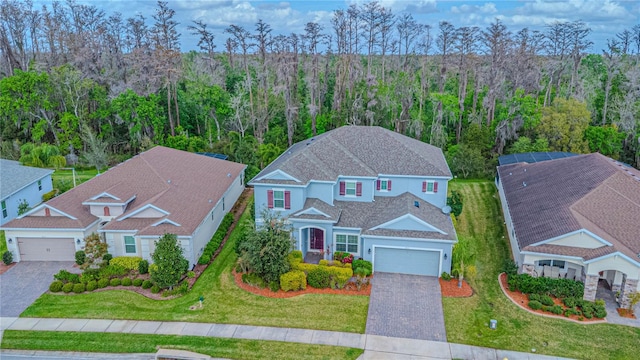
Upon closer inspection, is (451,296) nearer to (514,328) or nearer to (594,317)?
(514,328)

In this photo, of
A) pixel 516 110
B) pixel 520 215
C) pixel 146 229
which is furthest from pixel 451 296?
pixel 516 110

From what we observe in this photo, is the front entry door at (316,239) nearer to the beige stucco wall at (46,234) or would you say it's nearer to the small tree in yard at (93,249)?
the small tree in yard at (93,249)

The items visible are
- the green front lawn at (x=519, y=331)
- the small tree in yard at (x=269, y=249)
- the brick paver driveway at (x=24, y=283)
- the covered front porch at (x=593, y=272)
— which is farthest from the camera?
the small tree in yard at (x=269, y=249)

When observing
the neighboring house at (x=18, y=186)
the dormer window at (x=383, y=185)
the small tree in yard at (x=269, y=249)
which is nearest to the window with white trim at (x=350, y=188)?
the dormer window at (x=383, y=185)

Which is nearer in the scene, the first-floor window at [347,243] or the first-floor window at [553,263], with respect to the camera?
the first-floor window at [553,263]

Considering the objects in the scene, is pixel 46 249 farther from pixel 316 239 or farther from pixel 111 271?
pixel 316 239

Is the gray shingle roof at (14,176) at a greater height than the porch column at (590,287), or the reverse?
the gray shingle roof at (14,176)
